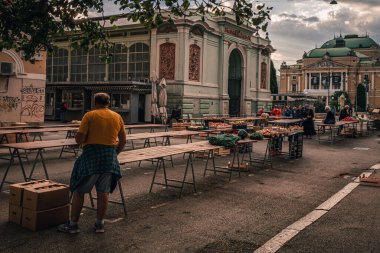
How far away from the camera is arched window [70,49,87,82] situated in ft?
129

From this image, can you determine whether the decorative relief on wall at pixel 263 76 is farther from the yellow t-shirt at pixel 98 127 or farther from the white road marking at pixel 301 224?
the yellow t-shirt at pixel 98 127

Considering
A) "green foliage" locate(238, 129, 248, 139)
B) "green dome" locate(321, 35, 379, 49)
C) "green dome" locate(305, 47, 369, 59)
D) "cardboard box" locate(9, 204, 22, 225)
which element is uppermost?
"green dome" locate(321, 35, 379, 49)

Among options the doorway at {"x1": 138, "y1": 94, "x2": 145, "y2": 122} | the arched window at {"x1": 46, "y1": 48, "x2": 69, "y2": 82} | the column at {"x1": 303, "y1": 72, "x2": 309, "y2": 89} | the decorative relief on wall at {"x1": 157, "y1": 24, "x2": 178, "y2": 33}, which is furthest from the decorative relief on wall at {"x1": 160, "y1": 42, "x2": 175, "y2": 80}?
the column at {"x1": 303, "y1": 72, "x2": 309, "y2": 89}

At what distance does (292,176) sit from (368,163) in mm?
4683

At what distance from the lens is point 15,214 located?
6426 millimetres

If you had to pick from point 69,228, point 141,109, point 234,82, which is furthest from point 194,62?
point 69,228

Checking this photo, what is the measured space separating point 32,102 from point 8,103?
1301 mm

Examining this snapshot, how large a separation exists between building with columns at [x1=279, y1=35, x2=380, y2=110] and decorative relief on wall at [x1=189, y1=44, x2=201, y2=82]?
88.8 metres

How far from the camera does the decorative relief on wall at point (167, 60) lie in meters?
34.0

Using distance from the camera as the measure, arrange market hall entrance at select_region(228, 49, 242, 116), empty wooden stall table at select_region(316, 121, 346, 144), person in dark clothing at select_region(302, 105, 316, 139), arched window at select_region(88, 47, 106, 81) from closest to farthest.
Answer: empty wooden stall table at select_region(316, 121, 346, 144), person in dark clothing at select_region(302, 105, 316, 139), arched window at select_region(88, 47, 106, 81), market hall entrance at select_region(228, 49, 242, 116)

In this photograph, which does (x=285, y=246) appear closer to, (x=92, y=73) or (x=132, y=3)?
(x=132, y=3)

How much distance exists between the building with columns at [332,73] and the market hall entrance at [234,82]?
8078cm

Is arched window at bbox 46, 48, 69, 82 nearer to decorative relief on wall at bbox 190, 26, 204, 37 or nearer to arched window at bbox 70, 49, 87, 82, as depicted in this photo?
arched window at bbox 70, 49, 87, 82

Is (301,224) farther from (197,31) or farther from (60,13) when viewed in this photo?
(197,31)
